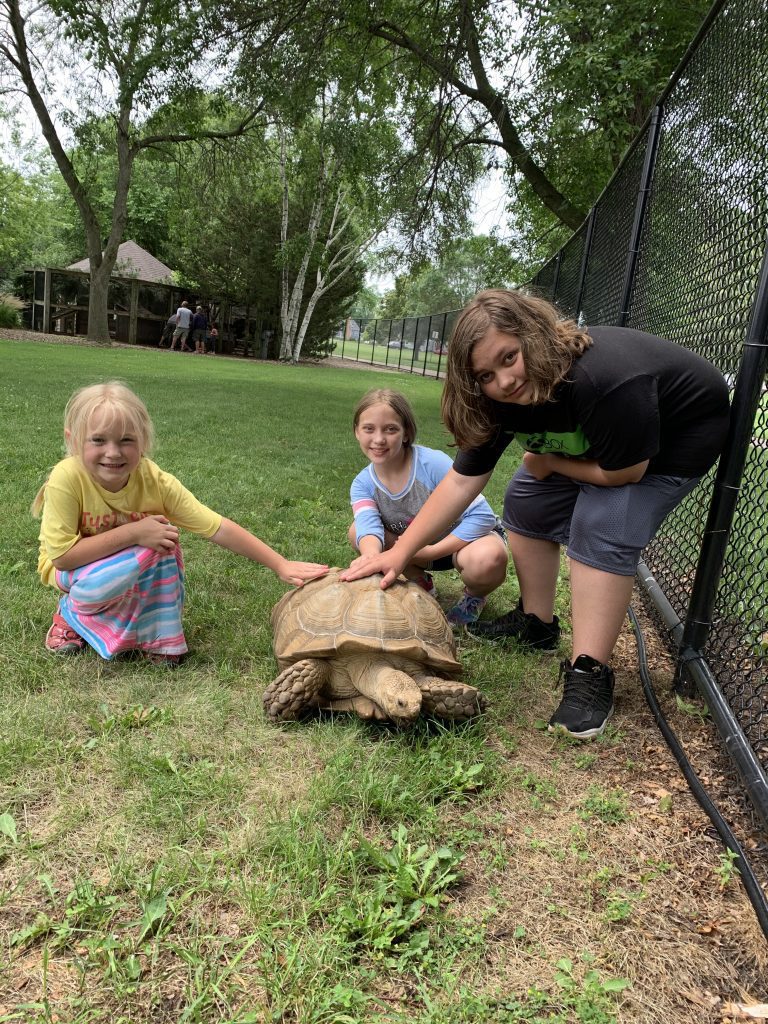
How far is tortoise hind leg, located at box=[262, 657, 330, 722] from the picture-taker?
105 inches

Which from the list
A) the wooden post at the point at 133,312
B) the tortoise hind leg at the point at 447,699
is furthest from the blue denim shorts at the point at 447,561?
the wooden post at the point at 133,312

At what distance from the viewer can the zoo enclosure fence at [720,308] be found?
269cm

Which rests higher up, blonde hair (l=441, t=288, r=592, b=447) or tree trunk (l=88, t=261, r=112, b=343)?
tree trunk (l=88, t=261, r=112, b=343)

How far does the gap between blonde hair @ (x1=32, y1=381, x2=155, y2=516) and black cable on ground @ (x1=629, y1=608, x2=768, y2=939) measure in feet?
8.41

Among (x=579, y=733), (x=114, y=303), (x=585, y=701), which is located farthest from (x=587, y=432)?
(x=114, y=303)

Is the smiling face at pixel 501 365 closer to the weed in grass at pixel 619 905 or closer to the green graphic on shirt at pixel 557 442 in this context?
the green graphic on shirt at pixel 557 442

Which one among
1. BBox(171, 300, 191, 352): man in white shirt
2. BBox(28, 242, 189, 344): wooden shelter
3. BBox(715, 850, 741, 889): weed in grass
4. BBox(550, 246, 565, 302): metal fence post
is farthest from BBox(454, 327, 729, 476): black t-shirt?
BBox(28, 242, 189, 344): wooden shelter

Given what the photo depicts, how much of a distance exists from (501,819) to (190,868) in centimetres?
101

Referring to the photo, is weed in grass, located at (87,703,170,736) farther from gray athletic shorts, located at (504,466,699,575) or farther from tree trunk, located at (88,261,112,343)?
tree trunk, located at (88,261,112,343)

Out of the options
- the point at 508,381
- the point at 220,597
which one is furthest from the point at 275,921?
the point at 220,597

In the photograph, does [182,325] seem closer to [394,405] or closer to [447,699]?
[394,405]

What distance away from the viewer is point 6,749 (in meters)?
2.40

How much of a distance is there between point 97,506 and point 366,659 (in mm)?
1425

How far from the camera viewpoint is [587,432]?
2652mm
